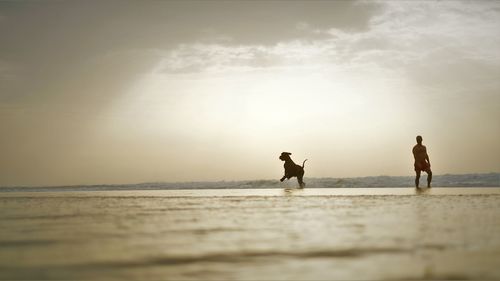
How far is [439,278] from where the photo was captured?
255 centimetres

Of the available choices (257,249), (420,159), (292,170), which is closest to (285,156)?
(292,170)

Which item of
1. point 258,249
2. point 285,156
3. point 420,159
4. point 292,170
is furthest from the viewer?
point 285,156

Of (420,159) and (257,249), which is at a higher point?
(420,159)

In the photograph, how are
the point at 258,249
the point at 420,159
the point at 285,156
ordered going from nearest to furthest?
1. the point at 258,249
2. the point at 420,159
3. the point at 285,156

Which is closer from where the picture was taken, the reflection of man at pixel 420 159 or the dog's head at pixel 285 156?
the reflection of man at pixel 420 159

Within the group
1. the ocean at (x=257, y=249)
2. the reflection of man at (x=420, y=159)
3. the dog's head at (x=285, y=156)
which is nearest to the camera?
the ocean at (x=257, y=249)

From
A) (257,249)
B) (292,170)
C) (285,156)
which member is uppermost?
(285,156)

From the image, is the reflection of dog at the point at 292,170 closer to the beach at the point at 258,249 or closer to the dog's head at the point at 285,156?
the dog's head at the point at 285,156

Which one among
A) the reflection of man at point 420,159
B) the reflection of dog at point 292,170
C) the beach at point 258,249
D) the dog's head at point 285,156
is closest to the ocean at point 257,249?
the beach at point 258,249

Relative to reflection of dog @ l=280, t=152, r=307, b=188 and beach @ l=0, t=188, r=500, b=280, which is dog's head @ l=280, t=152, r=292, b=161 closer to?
reflection of dog @ l=280, t=152, r=307, b=188

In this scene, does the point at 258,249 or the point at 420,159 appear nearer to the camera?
the point at 258,249

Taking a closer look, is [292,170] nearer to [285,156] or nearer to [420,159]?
[285,156]

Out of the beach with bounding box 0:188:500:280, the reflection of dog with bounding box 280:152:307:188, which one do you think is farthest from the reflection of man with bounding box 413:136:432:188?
the beach with bounding box 0:188:500:280

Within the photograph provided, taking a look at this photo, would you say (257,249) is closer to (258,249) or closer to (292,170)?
(258,249)
